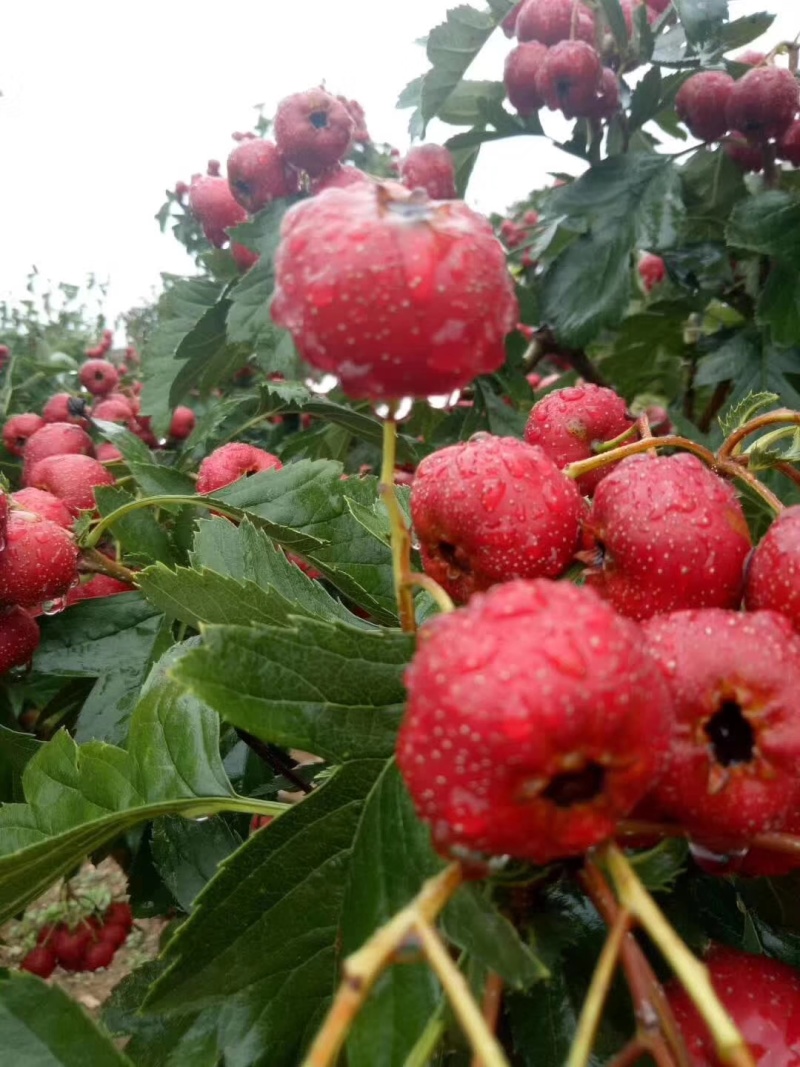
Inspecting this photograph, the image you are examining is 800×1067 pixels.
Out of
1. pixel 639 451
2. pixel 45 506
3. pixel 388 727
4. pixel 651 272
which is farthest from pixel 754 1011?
pixel 651 272

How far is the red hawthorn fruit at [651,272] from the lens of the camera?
2857 millimetres

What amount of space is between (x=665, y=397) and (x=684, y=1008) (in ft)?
7.70

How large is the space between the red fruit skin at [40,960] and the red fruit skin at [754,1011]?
239 cm

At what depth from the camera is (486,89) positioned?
213cm

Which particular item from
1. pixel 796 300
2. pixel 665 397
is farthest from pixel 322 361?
pixel 665 397

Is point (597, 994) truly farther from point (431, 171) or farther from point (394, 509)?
point (431, 171)

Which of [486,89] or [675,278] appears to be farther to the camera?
[486,89]

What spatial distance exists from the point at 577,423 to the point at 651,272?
7.27 ft

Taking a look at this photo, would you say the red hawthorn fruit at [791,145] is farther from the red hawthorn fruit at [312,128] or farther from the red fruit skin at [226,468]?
the red fruit skin at [226,468]

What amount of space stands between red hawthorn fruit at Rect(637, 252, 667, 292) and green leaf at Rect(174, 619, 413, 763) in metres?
2.48

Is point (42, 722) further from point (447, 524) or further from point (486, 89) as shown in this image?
point (486, 89)

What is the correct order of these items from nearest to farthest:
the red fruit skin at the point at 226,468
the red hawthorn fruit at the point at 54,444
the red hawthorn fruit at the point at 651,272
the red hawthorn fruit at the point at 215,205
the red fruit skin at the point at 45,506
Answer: the red fruit skin at the point at 45,506 < the red fruit skin at the point at 226,468 < the red hawthorn fruit at the point at 54,444 < the red hawthorn fruit at the point at 215,205 < the red hawthorn fruit at the point at 651,272

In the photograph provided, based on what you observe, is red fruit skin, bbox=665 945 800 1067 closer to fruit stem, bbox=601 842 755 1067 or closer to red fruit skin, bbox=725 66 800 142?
fruit stem, bbox=601 842 755 1067

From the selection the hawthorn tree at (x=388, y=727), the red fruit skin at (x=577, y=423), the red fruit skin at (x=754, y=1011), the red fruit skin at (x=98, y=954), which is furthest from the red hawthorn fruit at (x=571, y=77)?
the red fruit skin at (x=98, y=954)
